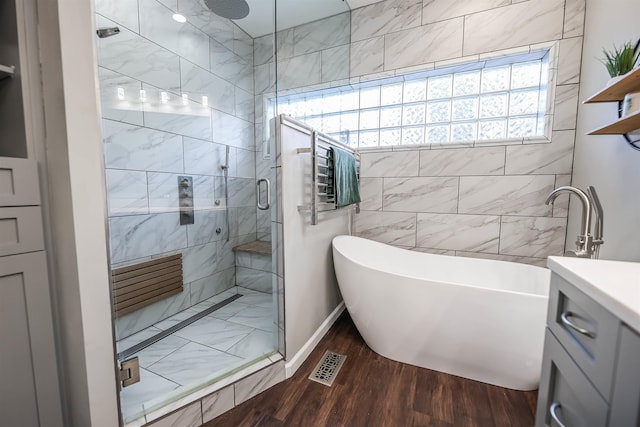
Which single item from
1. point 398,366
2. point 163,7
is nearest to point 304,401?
point 398,366

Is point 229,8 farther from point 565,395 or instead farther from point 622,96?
point 565,395

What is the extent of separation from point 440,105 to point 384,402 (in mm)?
2305

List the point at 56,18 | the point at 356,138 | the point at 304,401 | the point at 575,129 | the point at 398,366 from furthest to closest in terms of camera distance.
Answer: the point at 356,138, the point at 575,129, the point at 398,366, the point at 304,401, the point at 56,18

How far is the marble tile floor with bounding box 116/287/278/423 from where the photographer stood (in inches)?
47.2

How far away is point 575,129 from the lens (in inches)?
70.6

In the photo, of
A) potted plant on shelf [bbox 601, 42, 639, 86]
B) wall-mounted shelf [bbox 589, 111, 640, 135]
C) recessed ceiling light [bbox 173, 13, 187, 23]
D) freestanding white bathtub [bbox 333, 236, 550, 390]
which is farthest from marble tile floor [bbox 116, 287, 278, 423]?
recessed ceiling light [bbox 173, 13, 187, 23]

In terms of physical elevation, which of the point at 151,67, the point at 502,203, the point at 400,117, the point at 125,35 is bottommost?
the point at 502,203

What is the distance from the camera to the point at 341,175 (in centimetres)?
181

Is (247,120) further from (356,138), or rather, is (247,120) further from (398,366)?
(398,366)

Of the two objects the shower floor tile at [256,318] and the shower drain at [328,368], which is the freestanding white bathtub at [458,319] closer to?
the shower drain at [328,368]

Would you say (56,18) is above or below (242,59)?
below

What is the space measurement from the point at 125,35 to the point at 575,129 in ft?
10.5

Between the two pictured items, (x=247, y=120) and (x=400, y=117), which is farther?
(x=247, y=120)

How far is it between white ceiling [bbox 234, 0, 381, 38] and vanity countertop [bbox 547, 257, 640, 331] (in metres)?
2.58
